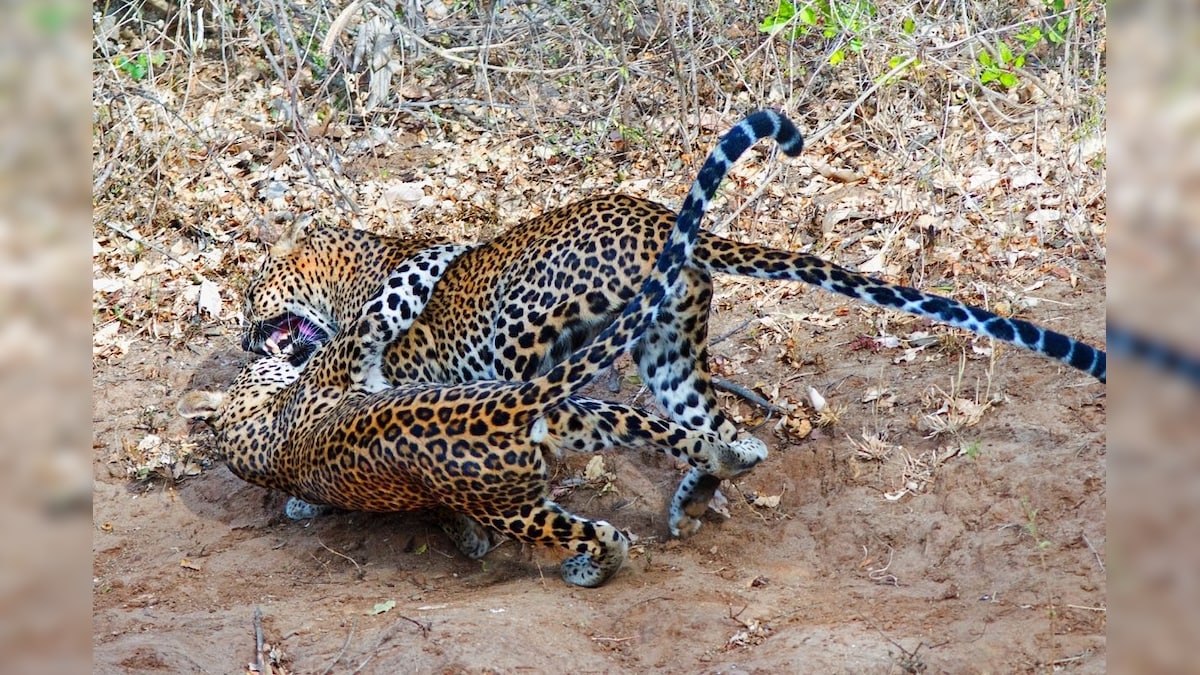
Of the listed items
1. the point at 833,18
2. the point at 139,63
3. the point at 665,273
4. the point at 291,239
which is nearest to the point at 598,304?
the point at 665,273

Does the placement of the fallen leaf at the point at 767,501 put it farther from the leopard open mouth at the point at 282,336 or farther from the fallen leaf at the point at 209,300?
the fallen leaf at the point at 209,300

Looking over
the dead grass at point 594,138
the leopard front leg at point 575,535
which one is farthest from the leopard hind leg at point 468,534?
the dead grass at point 594,138

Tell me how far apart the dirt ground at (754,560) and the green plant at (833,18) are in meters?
1.70

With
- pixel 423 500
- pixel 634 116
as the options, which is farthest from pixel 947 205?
pixel 423 500

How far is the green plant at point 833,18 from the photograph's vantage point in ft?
24.8

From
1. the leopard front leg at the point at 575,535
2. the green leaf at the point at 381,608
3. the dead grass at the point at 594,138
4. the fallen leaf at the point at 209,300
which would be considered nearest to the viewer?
the green leaf at the point at 381,608

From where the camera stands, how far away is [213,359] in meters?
8.17

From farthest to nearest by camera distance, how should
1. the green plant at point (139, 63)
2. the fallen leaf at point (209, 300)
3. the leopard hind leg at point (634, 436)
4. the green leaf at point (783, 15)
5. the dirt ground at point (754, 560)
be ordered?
the green plant at point (139, 63), the fallen leaf at point (209, 300), the green leaf at point (783, 15), the leopard hind leg at point (634, 436), the dirt ground at point (754, 560)

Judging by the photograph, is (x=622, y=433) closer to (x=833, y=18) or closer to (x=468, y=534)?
(x=468, y=534)

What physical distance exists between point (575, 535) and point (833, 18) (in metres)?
4.12

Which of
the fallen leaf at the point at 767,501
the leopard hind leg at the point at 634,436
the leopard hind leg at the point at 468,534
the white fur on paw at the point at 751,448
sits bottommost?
the leopard hind leg at the point at 468,534

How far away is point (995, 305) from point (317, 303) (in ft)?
13.5
